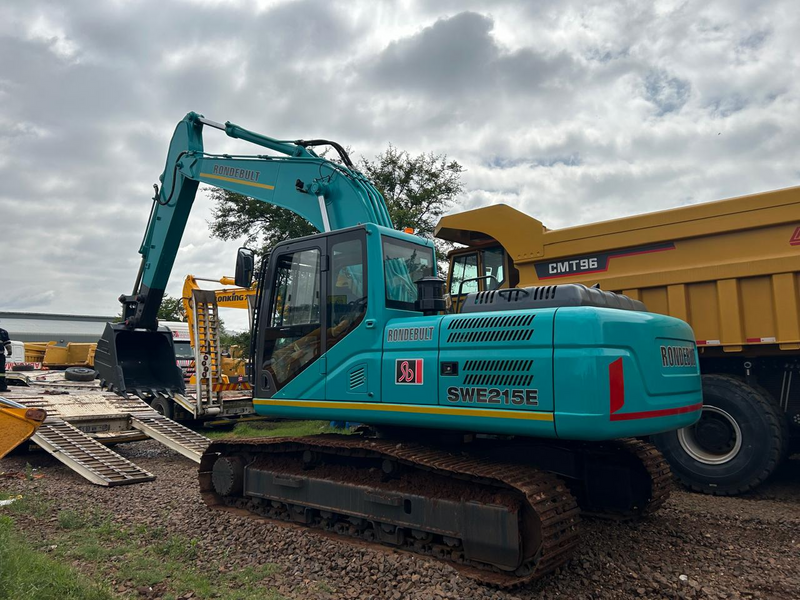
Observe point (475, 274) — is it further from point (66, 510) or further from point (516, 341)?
point (66, 510)

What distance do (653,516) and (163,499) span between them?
502 centimetres

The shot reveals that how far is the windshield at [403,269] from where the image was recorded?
5316mm

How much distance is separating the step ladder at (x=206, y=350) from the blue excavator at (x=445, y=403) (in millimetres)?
5117

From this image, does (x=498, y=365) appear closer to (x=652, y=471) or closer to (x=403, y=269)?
(x=403, y=269)

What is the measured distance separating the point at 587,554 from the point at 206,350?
28.3ft

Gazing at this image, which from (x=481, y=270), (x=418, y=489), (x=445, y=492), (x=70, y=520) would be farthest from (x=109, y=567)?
(x=481, y=270)

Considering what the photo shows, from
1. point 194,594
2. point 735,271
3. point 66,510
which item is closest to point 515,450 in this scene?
point 194,594

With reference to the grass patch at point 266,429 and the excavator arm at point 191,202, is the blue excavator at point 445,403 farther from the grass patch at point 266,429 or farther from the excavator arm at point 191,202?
Result: the grass patch at point 266,429

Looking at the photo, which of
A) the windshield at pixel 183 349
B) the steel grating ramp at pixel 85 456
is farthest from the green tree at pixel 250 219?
the steel grating ramp at pixel 85 456

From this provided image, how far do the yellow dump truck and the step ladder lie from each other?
19.8 feet

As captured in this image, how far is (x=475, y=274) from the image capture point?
9.40 metres

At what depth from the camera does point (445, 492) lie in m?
4.75

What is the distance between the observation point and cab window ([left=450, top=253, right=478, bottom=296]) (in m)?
9.39

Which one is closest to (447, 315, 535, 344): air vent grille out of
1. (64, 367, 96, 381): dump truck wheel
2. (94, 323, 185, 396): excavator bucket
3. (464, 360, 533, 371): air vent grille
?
(464, 360, 533, 371): air vent grille
